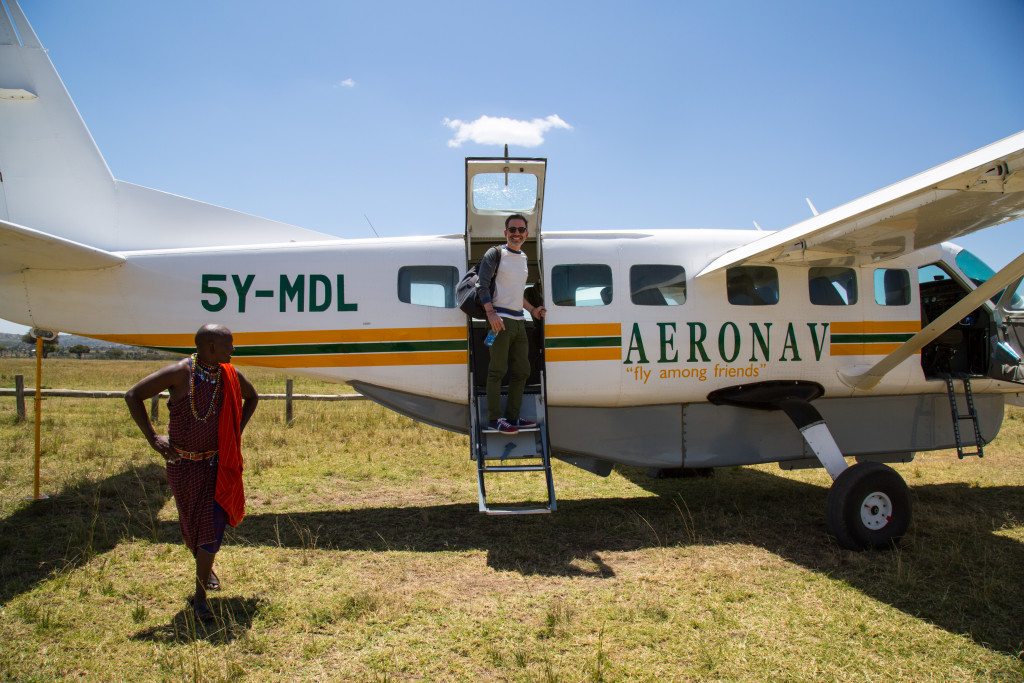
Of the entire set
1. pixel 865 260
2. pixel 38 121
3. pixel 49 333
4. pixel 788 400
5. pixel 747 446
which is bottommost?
pixel 747 446

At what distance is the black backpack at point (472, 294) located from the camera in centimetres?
623

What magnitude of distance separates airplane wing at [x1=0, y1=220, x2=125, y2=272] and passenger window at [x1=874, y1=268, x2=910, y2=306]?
338 inches

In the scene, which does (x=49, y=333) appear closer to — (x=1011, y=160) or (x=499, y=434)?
(x=499, y=434)

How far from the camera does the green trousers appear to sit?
629cm

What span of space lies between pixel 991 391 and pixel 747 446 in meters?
3.34

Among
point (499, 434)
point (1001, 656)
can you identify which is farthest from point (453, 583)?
point (1001, 656)

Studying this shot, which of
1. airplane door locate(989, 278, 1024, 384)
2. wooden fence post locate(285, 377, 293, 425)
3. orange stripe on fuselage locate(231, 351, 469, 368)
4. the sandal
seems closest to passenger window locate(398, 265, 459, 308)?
orange stripe on fuselage locate(231, 351, 469, 368)

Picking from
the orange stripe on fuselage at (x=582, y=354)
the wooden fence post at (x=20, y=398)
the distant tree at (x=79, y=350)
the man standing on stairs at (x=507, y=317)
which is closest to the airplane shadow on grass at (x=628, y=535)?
the man standing on stairs at (x=507, y=317)

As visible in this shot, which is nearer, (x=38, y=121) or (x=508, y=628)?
(x=508, y=628)

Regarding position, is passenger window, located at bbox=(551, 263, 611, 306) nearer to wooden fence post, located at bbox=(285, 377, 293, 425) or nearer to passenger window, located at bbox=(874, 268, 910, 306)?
passenger window, located at bbox=(874, 268, 910, 306)

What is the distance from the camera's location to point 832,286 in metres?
7.48

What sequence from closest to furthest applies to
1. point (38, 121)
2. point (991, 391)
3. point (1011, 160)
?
point (1011, 160), point (38, 121), point (991, 391)

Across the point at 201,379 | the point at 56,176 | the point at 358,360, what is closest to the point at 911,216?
the point at 358,360

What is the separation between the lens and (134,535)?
6055 millimetres
